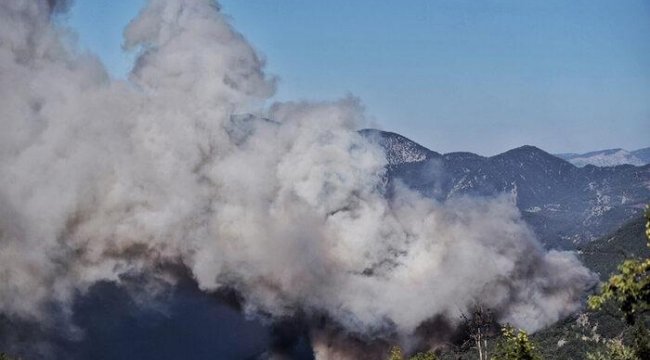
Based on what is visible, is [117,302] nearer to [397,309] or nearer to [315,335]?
[315,335]

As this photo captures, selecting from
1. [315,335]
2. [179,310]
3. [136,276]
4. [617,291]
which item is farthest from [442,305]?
[617,291]

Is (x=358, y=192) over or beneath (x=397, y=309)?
over

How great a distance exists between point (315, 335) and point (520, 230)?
34487mm

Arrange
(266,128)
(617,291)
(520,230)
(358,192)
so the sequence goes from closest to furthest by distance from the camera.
→ 1. (617,291)
2. (358,192)
3. (266,128)
4. (520,230)

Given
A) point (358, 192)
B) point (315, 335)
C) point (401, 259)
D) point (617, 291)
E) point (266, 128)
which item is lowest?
point (617, 291)

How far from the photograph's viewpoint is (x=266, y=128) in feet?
269

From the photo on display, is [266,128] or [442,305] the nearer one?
[266,128]

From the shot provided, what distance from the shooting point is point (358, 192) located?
3022 inches

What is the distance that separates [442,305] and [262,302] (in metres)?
22.9

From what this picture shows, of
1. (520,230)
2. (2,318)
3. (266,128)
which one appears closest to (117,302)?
(2,318)

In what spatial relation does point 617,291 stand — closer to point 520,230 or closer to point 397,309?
point 397,309

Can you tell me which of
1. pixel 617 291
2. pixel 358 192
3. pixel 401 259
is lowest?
pixel 617 291

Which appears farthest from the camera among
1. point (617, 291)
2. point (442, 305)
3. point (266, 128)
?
point (442, 305)

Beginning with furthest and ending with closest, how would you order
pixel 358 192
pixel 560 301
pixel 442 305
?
1. pixel 560 301
2. pixel 442 305
3. pixel 358 192
